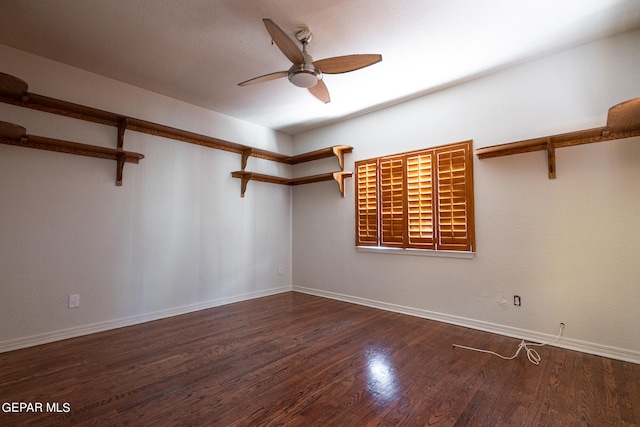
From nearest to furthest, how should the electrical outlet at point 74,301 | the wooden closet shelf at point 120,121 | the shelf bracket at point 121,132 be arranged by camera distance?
the wooden closet shelf at point 120,121
the electrical outlet at point 74,301
the shelf bracket at point 121,132

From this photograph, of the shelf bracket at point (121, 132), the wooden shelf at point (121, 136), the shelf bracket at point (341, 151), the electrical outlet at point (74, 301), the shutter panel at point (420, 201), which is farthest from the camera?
the shelf bracket at point (341, 151)

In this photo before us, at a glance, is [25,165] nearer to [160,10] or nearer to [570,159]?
[160,10]

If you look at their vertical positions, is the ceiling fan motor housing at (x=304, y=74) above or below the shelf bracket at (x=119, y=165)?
above

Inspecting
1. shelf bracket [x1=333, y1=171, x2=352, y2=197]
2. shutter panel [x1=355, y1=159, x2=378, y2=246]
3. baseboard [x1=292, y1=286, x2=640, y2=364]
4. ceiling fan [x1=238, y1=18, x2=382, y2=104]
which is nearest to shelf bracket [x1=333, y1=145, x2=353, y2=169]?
shelf bracket [x1=333, y1=171, x2=352, y2=197]

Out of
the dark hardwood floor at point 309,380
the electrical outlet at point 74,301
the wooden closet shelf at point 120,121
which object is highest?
the wooden closet shelf at point 120,121

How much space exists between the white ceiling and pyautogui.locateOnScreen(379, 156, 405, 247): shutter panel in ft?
3.24

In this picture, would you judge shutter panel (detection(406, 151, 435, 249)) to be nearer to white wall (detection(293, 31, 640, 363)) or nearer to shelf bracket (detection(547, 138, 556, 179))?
white wall (detection(293, 31, 640, 363))

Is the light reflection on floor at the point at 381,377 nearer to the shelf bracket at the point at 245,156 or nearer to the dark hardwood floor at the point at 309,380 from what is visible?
the dark hardwood floor at the point at 309,380

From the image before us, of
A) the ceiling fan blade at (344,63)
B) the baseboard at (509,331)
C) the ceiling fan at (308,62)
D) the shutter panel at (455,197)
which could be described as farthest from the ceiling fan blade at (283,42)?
the baseboard at (509,331)

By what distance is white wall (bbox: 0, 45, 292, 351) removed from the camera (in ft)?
8.93

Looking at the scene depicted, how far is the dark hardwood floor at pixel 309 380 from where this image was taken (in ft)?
5.65

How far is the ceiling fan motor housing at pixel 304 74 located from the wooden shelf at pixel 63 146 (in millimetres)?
2021

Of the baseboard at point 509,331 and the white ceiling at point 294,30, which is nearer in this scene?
the white ceiling at point 294,30

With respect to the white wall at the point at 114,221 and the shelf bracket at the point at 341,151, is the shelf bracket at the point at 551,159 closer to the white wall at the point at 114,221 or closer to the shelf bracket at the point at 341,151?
the shelf bracket at the point at 341,151
